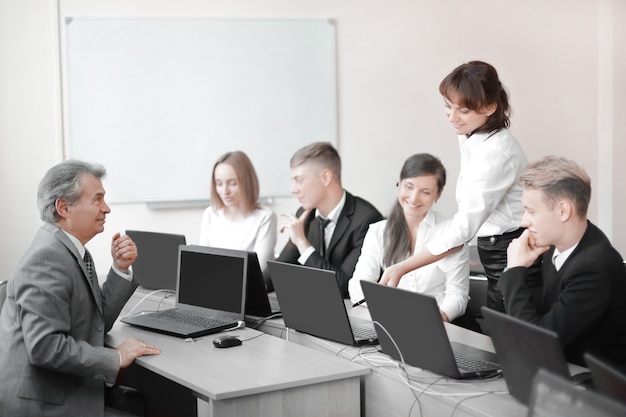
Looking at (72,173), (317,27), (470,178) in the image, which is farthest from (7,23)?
(470,178)

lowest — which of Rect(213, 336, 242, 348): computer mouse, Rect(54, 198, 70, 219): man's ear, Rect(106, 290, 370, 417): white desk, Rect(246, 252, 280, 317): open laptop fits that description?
Rect(106, 290, 370, 417): white desk

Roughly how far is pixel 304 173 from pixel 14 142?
A: 2.04 meters

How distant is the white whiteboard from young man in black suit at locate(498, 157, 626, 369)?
3.09 m

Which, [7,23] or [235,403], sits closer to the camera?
[235,403]

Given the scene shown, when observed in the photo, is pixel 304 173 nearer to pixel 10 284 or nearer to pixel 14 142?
pixel 10 284

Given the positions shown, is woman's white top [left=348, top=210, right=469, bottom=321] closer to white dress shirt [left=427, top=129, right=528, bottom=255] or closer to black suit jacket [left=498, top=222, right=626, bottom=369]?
white dress shirt [left=427, top=129, right=528, bottom=255]

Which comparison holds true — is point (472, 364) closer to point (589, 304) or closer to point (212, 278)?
point (589, 304)

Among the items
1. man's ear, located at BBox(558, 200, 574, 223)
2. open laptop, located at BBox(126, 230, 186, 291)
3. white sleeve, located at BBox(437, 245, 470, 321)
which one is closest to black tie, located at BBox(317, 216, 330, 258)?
open laptop, located at BBox(126, 230, 186, 291)

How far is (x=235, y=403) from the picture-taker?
80.3 inches

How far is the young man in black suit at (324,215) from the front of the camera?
136 inches

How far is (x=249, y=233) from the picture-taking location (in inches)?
149

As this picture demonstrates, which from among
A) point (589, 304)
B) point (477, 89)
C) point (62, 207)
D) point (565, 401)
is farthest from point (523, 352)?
point (62, 207)

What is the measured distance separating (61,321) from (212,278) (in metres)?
0.76

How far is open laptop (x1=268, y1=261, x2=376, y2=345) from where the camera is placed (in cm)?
243
